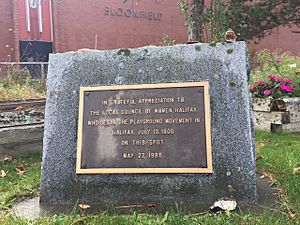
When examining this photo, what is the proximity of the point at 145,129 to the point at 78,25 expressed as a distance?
16.4 metres

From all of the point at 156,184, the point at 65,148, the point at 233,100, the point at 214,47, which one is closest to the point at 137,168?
the point at 156,184

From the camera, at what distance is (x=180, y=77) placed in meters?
2.79

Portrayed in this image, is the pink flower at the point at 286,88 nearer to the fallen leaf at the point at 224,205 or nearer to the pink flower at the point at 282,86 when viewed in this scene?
the pink flower at the point at 282,86

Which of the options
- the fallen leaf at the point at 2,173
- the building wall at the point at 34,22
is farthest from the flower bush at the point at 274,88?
the building wall at the point at 34,22

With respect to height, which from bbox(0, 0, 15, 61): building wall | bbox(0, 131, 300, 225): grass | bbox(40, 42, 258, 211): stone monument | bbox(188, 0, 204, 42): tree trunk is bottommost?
bbox(0, 131, 300, 225): grass

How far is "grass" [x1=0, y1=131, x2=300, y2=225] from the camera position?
2.25 m

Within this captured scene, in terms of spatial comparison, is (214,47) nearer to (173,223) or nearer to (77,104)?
(77,104)

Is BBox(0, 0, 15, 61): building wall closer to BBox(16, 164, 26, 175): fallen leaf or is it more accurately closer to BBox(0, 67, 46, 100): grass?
BBox(0, 67, 46, 100): grass

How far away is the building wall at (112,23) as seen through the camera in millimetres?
17781

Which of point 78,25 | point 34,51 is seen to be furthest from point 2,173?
point 78,25

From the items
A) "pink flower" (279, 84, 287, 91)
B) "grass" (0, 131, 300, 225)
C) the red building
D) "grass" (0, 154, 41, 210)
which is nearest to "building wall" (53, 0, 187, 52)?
the red building

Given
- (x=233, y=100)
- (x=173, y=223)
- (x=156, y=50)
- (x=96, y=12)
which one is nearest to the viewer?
(x=173, y=223)

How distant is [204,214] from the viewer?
2416 millimetres

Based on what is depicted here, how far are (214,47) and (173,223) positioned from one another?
126 cm
